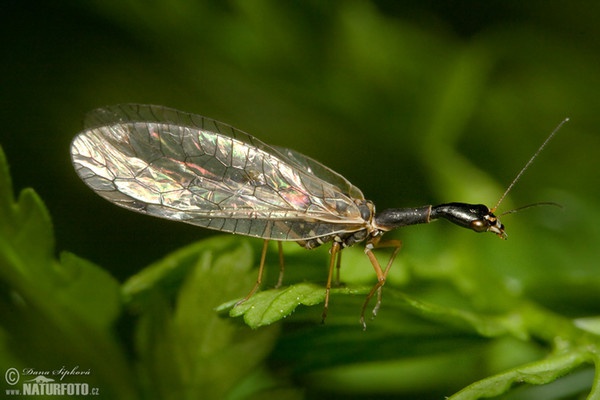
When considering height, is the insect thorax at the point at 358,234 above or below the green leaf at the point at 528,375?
above

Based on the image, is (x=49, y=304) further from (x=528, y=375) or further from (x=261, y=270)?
(x=528, y=375)

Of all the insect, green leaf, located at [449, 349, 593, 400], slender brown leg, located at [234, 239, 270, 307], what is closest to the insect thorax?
the insect

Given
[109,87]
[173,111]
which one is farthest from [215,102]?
[173,111]

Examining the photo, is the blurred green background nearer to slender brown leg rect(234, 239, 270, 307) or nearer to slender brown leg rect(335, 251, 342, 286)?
slender brown leg rect(335, 251, 342, 286)

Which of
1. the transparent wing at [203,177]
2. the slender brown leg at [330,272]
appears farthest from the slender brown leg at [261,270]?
the slender brown leg at [330,272]

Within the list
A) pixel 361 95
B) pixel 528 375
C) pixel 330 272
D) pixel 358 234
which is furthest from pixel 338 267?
pixel 361 95

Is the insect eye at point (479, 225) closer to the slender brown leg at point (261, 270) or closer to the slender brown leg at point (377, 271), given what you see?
the slender brown leg at point (377, 271)
